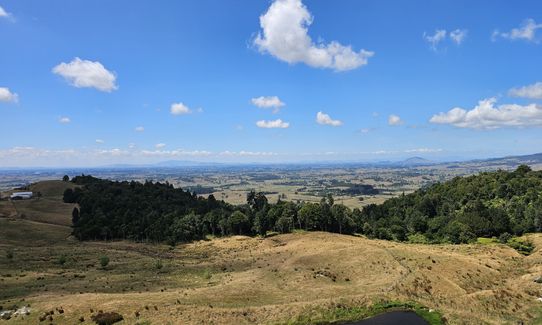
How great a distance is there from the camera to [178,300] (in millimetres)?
47156

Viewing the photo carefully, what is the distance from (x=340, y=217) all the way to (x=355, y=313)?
3078 inches

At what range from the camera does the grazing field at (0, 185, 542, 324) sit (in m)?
43.8

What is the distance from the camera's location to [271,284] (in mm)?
56688

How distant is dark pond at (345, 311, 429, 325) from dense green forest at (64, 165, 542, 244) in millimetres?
69880

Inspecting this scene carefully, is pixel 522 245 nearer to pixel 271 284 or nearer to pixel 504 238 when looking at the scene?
pixel 504 238

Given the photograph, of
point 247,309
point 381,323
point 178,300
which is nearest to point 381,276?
point 381,323

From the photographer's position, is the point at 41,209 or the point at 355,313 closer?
the point at 355,313

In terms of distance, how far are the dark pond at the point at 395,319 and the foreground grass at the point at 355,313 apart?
0.66 m

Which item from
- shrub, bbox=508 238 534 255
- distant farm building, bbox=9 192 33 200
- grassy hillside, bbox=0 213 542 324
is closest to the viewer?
grassy hillside, bbox=0 213 542 324

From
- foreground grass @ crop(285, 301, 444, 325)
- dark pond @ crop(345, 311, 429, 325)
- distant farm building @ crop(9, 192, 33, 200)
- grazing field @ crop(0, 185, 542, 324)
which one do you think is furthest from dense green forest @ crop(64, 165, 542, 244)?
dark pond @ crop(345, 311, 429, 325)

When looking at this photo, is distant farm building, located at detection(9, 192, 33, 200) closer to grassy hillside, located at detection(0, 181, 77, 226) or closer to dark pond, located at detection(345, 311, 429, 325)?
grassy hillside, located at detection(0, 181, 77, 226)

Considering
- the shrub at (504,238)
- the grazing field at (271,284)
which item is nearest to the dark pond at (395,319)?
the grazing field at (271,284)

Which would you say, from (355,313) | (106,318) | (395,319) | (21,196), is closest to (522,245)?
(395,319)

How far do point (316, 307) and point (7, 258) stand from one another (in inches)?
2776
